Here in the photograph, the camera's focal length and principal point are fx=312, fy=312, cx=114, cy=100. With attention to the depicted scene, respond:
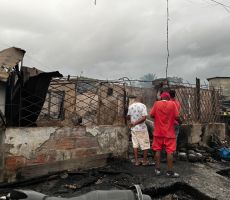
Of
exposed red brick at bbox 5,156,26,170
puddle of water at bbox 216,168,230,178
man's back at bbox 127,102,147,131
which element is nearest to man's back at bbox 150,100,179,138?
man's back at bbox 127,102,147,131

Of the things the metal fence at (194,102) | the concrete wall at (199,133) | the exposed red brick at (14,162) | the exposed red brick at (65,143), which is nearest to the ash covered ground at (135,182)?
the exposed red brick at (14,162)

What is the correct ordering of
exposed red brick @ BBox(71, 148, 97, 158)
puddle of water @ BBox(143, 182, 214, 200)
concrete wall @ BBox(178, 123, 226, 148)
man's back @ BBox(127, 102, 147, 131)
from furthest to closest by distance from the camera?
concrete wall @ BBox(178, 123, 226, 148)
man's back @ BBox(127, 102, 147, 131)
exposed red brick @ BBox(71, 148, 97, 158)
puddle of water @ BBox(143, 182, 214, 200)

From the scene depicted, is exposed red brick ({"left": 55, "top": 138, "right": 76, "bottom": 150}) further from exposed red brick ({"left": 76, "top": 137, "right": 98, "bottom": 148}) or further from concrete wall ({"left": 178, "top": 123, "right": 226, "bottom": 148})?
concrete wall ({"left": 178, "top": 123, "right": 226, "bottom": 148})

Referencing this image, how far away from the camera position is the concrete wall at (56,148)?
238 inches

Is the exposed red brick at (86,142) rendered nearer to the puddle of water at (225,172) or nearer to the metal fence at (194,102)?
the puddle of water at (225,172)

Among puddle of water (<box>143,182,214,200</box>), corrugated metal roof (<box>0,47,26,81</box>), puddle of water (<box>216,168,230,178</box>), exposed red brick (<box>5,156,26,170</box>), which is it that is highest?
corrugated metal roof (<box>0,47,26,81</box>)

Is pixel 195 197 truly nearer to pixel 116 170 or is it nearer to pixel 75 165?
pixel 116 170

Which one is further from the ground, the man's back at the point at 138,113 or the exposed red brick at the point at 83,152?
the man's back at the point at 138,113

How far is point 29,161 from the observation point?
20.6 feet

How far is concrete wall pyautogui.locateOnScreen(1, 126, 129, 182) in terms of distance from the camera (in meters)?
6.04

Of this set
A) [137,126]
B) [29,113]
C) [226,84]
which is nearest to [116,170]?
[137,126]

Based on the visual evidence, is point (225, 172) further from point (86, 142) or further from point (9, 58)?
point (9, 58)

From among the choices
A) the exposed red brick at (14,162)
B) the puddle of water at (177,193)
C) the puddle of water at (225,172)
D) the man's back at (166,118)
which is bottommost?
the puddle of water at (177,193)

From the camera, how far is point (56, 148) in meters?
6.71
